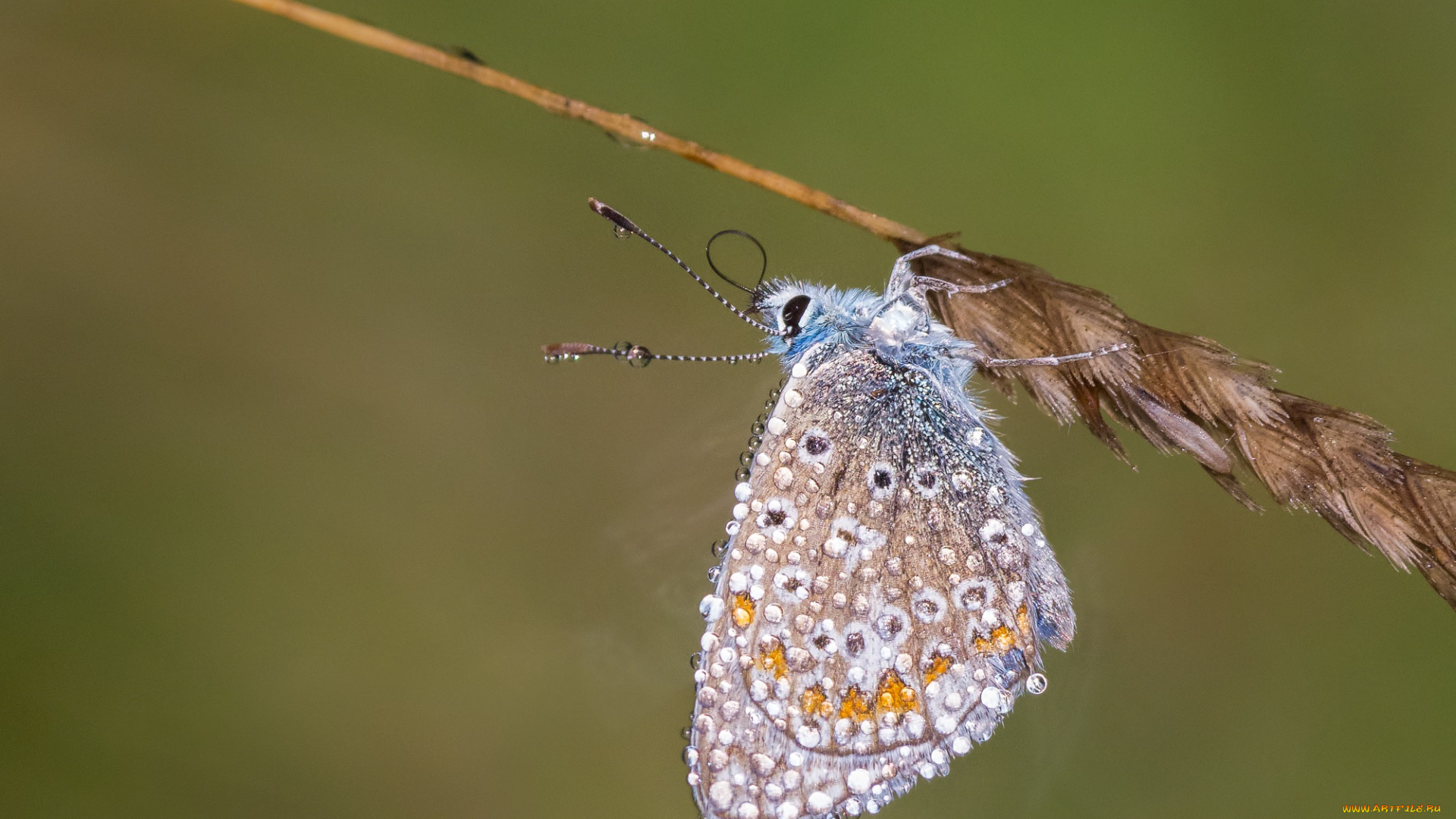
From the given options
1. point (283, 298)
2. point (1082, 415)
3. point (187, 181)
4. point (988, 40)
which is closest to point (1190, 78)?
point (988, 40)

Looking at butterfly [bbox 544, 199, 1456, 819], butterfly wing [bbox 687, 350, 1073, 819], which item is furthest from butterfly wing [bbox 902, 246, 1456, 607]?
butterfly wing [bbox 687, 350, 1073, 819]

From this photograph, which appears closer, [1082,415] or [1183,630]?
[1082,415]

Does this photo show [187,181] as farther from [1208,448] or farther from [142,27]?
[1208,448]

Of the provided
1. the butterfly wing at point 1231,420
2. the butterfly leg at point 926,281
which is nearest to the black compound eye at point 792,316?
the butterfly leg at point 926,281

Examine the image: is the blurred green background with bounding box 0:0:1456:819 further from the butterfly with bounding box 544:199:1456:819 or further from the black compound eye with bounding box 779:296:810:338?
the butterfly with bounding box 544:199:1456:819

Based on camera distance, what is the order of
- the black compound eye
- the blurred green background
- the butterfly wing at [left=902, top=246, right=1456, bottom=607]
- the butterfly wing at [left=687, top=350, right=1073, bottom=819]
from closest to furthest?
1. the butterfly wing at [left=902, top=246, right=1456, bottom=607]
2. the butterfly wing at [left=687, top=350, right=1073, bottom=819]
3. the black compound eye
4. the blurred green background

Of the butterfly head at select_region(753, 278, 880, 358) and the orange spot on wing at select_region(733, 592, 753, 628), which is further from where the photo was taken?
the butterfly head at select_region(753, 278, 880, 358)

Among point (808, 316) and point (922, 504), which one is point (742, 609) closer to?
point (922, 504)
